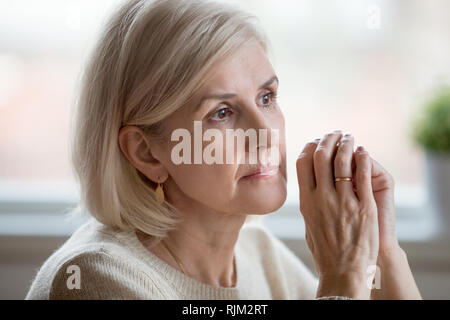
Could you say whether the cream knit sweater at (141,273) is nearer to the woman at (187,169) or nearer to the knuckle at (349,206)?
the woman at (187,169)

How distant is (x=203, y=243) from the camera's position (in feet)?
3.53

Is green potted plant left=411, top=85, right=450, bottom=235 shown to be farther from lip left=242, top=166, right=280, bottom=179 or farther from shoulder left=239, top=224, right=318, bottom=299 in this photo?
lip left=242, top=166, right=280, bottom=179

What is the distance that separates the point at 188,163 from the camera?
3.08 feet

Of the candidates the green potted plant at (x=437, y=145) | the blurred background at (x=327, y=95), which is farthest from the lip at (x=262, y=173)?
the green potted plant at (x=437, y=145)

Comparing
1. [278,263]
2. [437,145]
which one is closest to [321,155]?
[278,263]

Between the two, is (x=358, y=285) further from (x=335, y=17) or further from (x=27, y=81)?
(x=27, y=81)

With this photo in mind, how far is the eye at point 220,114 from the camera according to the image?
898 millimetres

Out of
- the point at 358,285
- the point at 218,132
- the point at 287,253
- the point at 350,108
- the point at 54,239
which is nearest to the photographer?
the point at 358,285

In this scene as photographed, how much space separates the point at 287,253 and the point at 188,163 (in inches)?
19.4

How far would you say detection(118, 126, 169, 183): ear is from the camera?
958mm

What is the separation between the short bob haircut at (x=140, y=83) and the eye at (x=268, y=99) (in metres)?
0.10

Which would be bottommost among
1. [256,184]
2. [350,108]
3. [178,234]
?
[178,234]

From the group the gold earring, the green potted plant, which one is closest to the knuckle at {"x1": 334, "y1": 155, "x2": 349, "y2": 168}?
the gold earring
